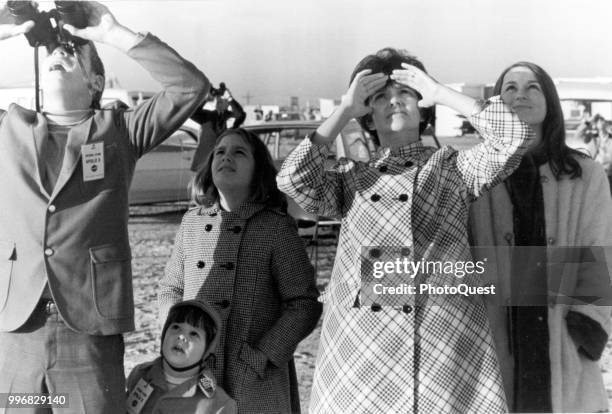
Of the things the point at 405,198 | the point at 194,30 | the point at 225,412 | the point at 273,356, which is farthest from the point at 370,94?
the point at 225,412

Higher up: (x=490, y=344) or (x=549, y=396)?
(x=490, y=344)

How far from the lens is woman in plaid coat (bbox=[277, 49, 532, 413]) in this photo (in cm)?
184

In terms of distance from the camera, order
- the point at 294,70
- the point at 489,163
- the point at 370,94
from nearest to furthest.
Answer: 1. the point at 489,163
2. the point at 370,94
3. the point at 294,70

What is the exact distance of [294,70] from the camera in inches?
92.2

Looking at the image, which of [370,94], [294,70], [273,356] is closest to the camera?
[370,94]

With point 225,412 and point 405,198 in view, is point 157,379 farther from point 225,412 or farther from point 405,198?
point 405,198

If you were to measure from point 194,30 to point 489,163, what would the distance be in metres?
0.99

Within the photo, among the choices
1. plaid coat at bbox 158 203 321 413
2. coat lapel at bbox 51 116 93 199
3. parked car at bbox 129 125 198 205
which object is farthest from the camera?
parked car at bbox 129 125 198 205

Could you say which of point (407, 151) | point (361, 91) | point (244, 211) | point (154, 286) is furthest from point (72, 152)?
point (154, 286)

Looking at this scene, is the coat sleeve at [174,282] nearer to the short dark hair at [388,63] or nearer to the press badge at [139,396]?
the press badge at [139,396]

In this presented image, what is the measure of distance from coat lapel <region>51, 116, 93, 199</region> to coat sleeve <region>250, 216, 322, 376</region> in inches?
24.6

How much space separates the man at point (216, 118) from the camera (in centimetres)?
242

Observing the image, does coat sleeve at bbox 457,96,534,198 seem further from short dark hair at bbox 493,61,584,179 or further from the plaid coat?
the plaid coat

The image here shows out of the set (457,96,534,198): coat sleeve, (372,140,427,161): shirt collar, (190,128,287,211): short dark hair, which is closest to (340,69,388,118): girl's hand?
(372,140,427,161): shirt collar
